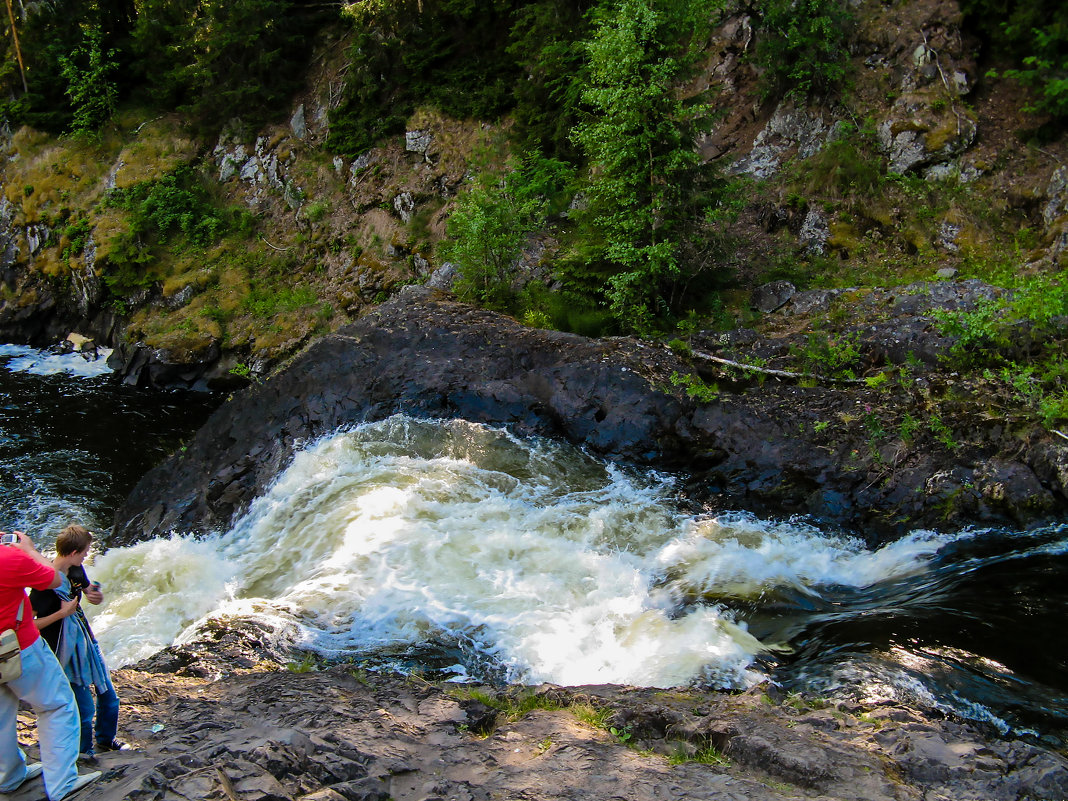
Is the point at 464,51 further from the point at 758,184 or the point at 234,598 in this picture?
the point at 234,598

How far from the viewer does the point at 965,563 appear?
7.12m

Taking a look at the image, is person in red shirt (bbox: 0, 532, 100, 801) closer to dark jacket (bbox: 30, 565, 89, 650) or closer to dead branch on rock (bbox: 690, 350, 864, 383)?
dark jacket (bbox: 30, 565, 89, 650)

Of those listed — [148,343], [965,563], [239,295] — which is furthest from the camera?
[239,295]

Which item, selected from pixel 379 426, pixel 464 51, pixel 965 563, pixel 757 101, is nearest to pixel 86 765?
pixel 379 426

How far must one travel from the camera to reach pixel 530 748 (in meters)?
4.76

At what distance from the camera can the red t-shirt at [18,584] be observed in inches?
161

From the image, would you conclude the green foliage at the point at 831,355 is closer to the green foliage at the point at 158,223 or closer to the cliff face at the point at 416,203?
the cliff face at the point at 416,203

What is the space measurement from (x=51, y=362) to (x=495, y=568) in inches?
697

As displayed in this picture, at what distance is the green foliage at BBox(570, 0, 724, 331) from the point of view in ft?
35.4

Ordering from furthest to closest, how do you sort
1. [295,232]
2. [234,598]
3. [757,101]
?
[295,232] → [757,101] → [234,598]

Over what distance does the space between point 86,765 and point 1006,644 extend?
717cm

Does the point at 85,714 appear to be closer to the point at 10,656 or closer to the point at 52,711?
the point at 52,711

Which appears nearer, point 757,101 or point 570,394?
point 570,394

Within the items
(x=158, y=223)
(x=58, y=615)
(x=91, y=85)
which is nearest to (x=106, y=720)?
(x=58, y=615)
